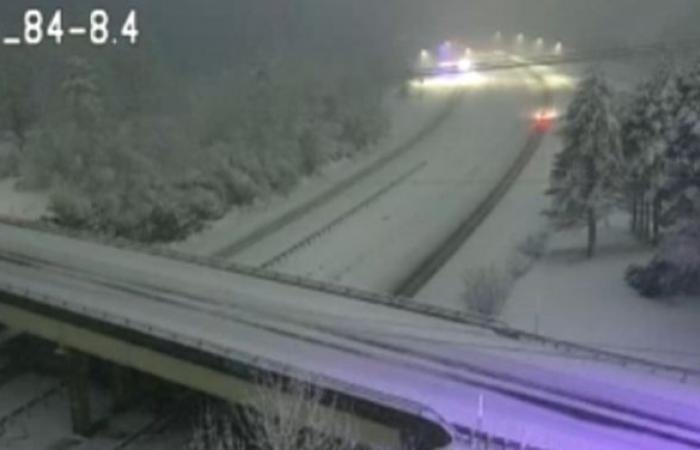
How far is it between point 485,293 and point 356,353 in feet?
47.4

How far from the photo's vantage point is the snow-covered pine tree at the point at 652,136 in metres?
40.7

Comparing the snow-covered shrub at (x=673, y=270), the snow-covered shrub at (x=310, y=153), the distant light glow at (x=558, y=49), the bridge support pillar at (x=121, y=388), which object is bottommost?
the bridge support pillar at (x=121, y=388)

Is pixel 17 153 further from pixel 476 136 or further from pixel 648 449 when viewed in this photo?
pixel 648 449

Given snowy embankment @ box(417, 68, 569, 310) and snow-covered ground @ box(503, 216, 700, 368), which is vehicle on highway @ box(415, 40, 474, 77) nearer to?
snowy embankment @ box(417, 68, 569, 310)

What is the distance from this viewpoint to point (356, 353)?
27891 mm

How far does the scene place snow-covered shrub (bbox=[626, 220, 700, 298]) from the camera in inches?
1480

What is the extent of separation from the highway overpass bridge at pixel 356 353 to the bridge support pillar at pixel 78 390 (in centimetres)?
6

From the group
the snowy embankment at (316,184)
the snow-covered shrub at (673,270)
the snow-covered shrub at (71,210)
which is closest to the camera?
the snow-covered shrub at (673,270)

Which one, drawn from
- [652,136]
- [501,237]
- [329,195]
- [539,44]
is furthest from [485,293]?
[539,44]

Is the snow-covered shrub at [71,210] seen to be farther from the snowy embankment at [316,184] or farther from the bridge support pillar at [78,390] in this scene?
the bridge support pillar at [78,390]

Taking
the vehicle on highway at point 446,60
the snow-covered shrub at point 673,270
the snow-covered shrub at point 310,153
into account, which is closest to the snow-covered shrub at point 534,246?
the snow-covered shrub at point 673,270

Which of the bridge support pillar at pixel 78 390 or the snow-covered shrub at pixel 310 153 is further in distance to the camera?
the snow-covered shrub at pixel 310 153

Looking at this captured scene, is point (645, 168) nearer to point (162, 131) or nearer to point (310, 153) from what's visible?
point (310, 153)

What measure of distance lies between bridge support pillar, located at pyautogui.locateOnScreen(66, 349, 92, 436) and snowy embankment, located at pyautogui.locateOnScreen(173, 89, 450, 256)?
18360 mm
